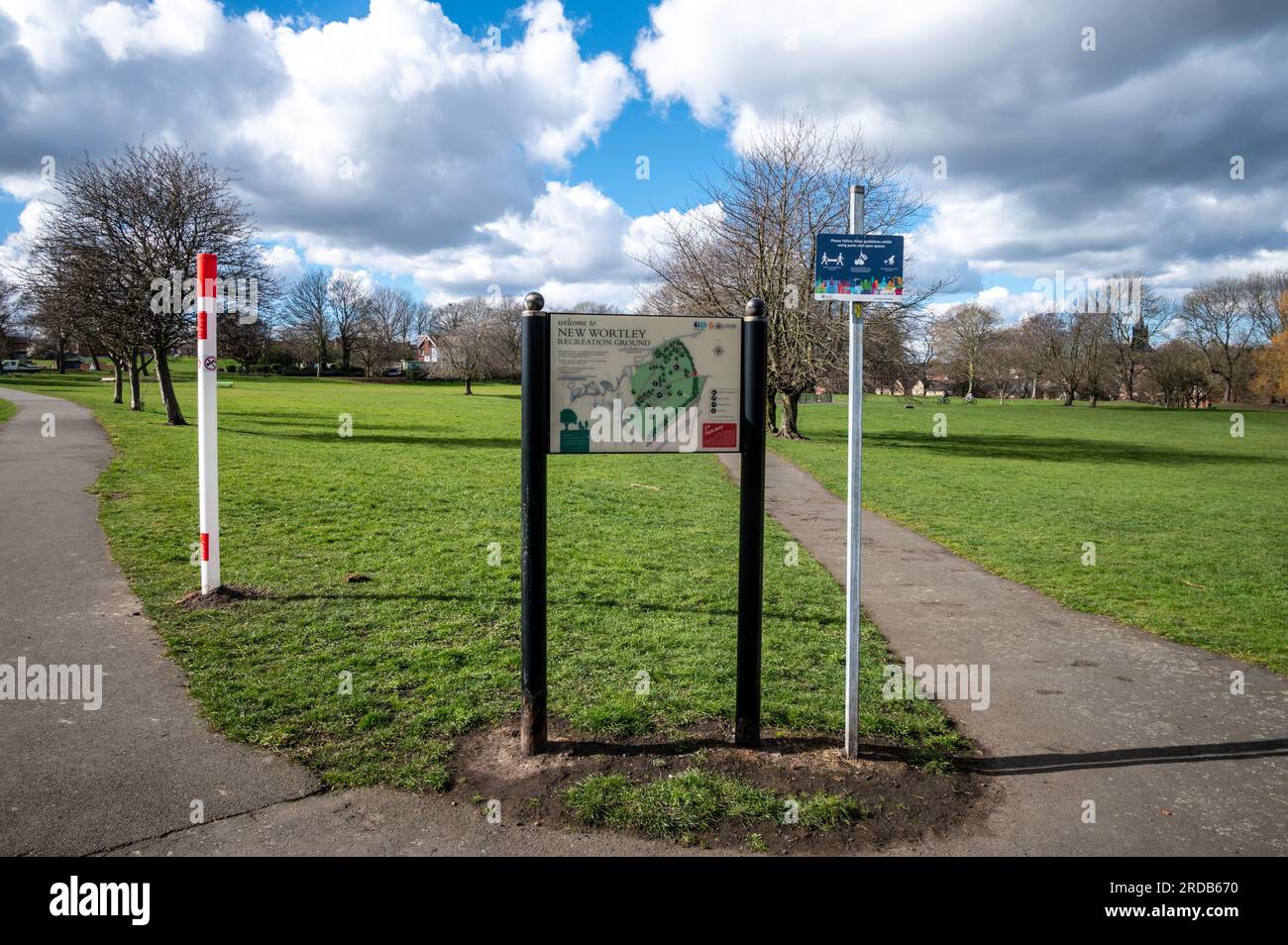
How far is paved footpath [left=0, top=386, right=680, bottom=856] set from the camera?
11.6ft

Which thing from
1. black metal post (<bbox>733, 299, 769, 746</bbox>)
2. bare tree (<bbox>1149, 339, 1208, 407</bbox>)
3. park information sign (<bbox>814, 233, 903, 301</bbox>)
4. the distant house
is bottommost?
black metal post (<bbox>733, 299, 769, 746</bbox>)

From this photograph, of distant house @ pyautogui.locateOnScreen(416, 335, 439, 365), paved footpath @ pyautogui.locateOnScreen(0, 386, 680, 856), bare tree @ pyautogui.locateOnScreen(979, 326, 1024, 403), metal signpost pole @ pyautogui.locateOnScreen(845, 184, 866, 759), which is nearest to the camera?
paved footpath @ pyautogui.locateOnScreen(0, 386, 680, 856)

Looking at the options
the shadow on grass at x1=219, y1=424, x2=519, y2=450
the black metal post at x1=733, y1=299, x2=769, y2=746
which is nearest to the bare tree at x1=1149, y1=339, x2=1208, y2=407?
the shadow on grass at x1=219, y1=424, x2=519, y2=450

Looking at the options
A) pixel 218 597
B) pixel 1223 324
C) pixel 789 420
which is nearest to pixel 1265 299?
pixel 1223 324

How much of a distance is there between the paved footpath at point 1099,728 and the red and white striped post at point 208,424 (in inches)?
231

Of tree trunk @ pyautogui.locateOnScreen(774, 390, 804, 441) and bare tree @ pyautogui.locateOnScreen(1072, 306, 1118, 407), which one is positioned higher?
bare tree @ pyautogui.locateOnScreen(1072, 306, 1118, 407)

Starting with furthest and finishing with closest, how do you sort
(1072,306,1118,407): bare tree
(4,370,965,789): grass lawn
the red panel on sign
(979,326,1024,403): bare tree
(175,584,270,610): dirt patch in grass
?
(979,326,1024,403): bare tree
(1072,306,1118,407): bare tree
(175,584,270,610): dirt patch in grass
(4,370,965,789): grass lawn
the red panel on sign

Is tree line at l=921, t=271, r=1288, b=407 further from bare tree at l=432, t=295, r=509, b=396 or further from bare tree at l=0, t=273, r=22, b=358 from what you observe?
bare tree at l=0, t=273, r=22, b=358

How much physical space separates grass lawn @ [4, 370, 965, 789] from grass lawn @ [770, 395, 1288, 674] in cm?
290

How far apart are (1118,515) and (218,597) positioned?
13943 mm

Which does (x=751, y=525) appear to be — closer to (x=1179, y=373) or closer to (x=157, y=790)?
(x=157, y=790)

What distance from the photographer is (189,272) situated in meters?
23.6

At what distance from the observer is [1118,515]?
14.3 meters
